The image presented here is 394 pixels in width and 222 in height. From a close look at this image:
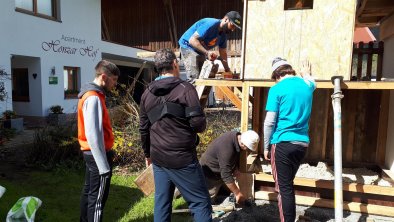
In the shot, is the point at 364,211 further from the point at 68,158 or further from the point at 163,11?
the point at 163,11

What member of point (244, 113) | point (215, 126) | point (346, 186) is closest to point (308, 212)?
point (346, 186)

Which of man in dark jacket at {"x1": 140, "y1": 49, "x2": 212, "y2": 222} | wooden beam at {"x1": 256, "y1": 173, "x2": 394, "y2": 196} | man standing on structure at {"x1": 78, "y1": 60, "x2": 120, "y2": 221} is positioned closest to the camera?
man in dark jacket at {"x1": 140, "y1": 49, "x2": 212, "y2": 222}

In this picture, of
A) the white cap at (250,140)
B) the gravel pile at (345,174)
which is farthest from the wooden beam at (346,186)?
the white cap at (250,140)

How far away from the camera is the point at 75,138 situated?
20.3ft

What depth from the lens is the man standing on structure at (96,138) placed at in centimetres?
284

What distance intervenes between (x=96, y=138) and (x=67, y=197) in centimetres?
244

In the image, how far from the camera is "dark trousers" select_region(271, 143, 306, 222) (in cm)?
324

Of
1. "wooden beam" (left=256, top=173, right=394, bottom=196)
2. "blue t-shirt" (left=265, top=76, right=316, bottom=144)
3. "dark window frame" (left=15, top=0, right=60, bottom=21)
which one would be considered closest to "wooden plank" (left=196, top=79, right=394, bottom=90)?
"blue t-shirt" (left=265, top=76, right=316, bottom=144)

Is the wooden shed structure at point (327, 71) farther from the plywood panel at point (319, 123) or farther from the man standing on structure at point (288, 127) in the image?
the man standing on structure at point (288, 127)

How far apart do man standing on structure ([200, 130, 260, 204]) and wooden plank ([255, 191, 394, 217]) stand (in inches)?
21.3

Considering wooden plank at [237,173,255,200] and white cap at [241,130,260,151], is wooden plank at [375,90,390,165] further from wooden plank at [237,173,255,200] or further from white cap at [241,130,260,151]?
white cap at [241,130,260,151]

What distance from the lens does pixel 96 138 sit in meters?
2.85

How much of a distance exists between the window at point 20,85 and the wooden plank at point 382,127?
1070 cm

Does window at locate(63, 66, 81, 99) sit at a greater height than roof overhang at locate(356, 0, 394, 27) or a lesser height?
lesser
